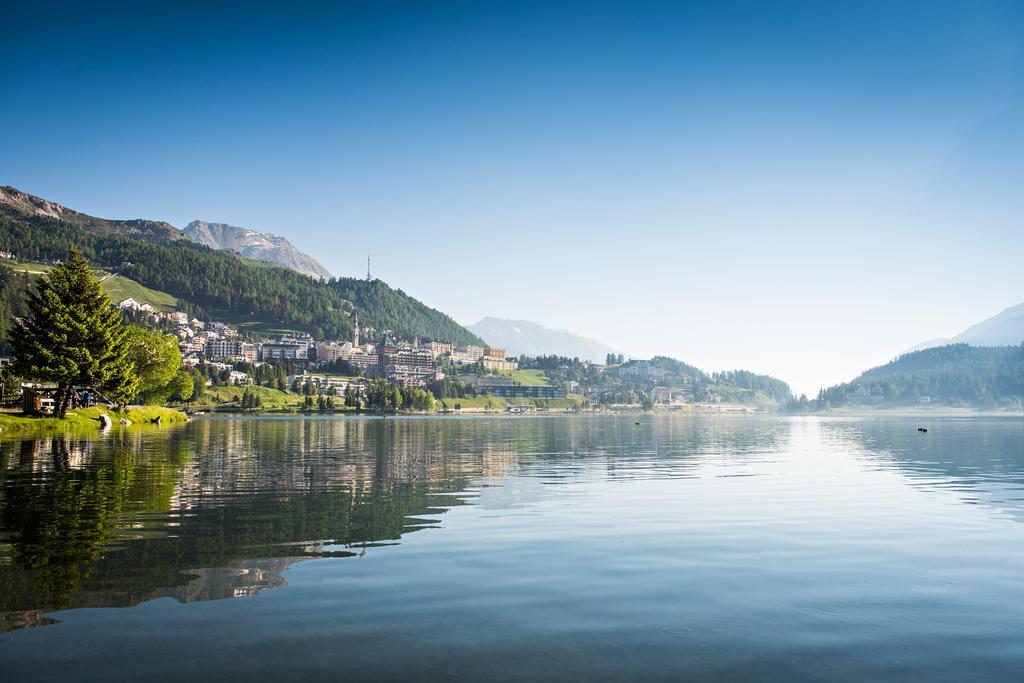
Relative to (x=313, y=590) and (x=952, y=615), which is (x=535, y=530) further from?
(x=952, y=615)

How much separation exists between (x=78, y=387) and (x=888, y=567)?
406ft

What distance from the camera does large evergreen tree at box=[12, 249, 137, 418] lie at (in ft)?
323

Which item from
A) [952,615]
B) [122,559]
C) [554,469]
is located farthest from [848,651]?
[554,469]

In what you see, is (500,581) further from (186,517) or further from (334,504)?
(334,504)

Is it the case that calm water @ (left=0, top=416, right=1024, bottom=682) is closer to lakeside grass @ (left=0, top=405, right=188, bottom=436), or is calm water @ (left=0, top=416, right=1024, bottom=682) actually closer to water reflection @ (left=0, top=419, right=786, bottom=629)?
water reflection @ (left=0, top=419, right=786, bottom=629)

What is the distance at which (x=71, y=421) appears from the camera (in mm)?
101438

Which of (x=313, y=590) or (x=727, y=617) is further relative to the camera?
(x=313, y=590)

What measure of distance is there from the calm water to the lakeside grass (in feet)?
192

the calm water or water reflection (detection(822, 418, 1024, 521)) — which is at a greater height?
the calm water

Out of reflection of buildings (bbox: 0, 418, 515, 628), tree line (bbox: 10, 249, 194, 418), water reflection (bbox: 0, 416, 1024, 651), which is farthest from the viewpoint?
tree line (bbox: 10, 249, 194, 418)

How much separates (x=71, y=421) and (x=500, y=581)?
336 ft

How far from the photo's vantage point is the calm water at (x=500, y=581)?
508 inches

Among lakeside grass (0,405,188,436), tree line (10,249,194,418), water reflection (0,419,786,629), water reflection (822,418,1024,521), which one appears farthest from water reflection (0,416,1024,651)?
tree line (10,249,194,418)

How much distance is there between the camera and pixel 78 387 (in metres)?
116
